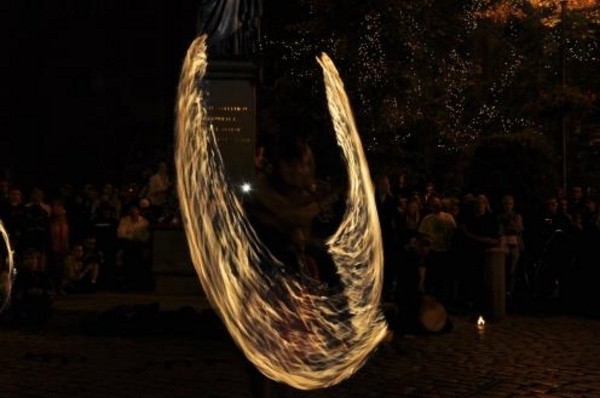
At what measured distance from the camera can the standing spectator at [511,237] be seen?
16.7m

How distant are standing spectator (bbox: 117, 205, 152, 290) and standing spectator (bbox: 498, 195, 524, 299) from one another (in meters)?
5.61

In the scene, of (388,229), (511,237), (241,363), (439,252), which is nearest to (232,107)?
(388,229)

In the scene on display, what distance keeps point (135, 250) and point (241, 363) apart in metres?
7.63

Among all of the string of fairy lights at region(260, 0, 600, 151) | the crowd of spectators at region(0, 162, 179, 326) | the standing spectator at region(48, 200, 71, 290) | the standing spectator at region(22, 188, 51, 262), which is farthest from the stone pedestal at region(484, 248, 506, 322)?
the string of fairy lights at region(260, 0, 600, 151)

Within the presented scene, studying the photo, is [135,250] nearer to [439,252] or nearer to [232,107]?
[232,107]

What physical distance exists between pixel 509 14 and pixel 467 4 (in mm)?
1584

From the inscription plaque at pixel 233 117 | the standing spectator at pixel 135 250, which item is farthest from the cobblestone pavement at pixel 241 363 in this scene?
the standing spectator at pixel 135 250

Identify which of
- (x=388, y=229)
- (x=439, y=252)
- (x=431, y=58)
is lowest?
(x=439, y=252)

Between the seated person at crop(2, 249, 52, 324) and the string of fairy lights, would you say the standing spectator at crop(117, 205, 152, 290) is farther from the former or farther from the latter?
the string of fairy lights

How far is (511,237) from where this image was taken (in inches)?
658

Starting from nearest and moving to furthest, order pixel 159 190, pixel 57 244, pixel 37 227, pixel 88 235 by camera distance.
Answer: pixel 37 227
pixel 57 244
pixel 88 235
pixel 159 190

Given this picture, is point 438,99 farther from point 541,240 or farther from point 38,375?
point 38,375

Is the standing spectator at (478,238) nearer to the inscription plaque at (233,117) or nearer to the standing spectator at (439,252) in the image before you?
the standing spectator at (439,252)

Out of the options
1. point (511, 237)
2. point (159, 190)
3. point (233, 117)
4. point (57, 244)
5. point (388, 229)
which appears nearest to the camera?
point (233, 117)
